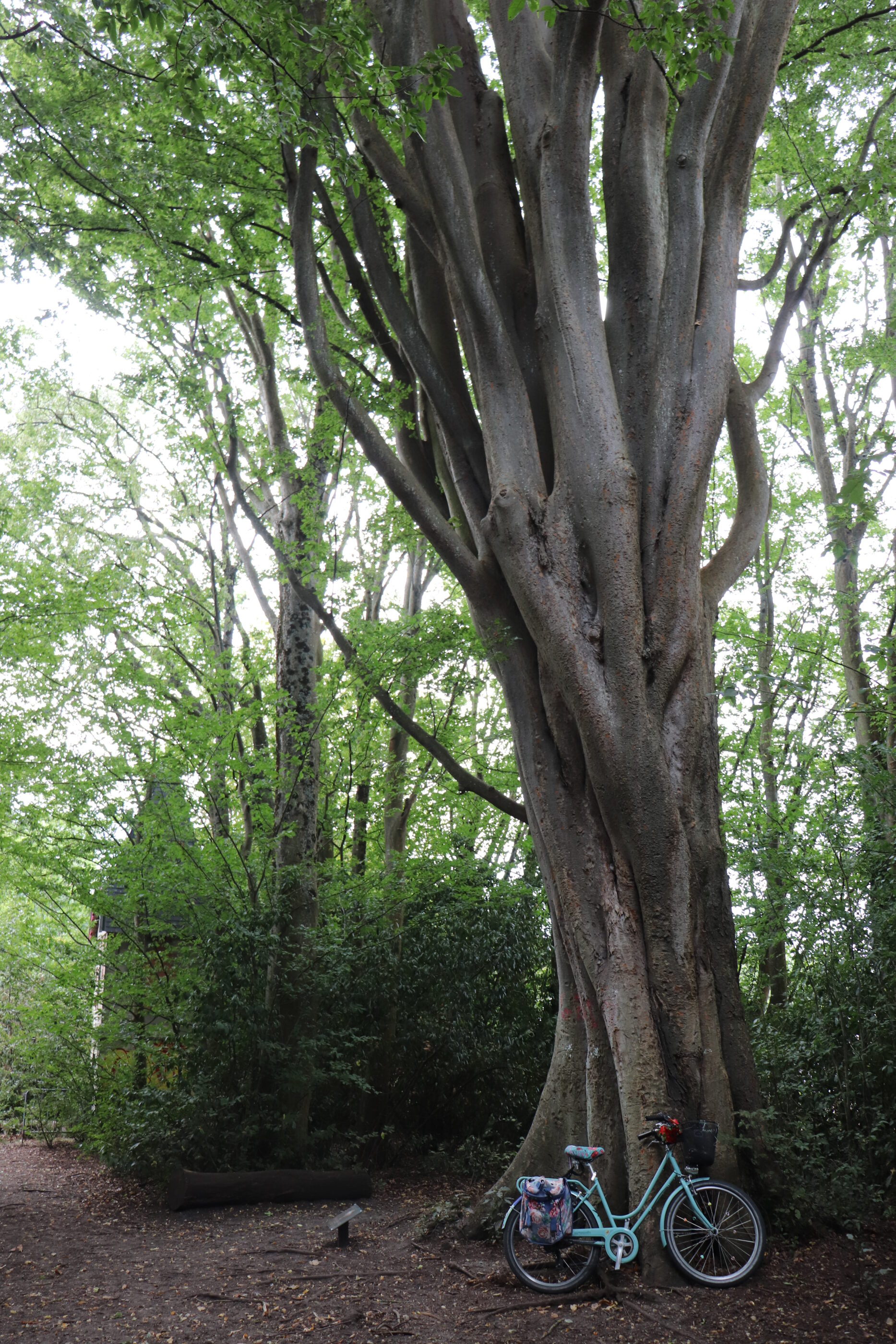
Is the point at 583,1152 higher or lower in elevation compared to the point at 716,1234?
higher

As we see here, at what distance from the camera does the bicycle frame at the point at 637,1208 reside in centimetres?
418

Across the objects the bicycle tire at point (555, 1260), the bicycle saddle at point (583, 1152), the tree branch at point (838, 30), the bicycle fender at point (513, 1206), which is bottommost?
the bicycle tire at point (555, 1260)

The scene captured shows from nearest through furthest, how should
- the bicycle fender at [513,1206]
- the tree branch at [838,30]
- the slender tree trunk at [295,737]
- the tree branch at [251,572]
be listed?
the bicycle fender at [513,1206], the tree branch at [838,30], the slender tree trunk at [295,737], the tree branch at [251,572]

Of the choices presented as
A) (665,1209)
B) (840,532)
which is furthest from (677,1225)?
(840,532)

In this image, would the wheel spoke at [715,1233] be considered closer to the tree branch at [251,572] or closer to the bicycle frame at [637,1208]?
the bicycle frame at [637,1208]

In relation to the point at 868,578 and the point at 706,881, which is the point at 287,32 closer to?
the point at 706,881

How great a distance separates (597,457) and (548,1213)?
3866 millimetres

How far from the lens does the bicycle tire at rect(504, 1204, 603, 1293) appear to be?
4184 millimetres

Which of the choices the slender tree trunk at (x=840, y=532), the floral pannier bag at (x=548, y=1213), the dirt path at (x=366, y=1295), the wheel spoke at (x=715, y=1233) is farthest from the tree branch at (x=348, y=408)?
the slender tree trunk at (x=840, y=532)

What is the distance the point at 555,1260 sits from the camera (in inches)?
173

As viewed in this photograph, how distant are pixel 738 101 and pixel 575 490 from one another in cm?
284

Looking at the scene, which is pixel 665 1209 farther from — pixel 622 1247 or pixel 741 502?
pixel 741 502

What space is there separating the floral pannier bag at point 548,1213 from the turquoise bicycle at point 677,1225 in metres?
0.03

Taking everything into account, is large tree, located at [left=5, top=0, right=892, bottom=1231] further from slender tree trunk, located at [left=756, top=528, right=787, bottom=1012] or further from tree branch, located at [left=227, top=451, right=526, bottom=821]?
tree branch, located at [left=227, top=451, right=526, bottom=821]
